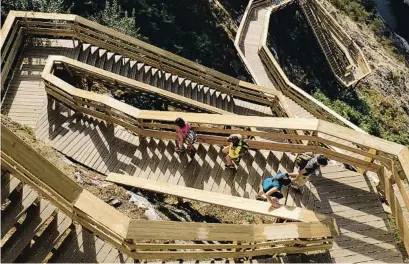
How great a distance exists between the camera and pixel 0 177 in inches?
283

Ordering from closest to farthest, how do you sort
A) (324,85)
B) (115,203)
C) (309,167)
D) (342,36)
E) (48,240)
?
1. (48,240)
2. (309,167)
3. (115,203)
4. (324,85)
5. (342,36)

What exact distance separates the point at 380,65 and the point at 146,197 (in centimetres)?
2638

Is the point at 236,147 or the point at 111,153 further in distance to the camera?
the point at 111,153

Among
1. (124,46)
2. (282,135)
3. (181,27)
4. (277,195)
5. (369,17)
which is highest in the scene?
(369,17)

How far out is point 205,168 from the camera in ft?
38.1

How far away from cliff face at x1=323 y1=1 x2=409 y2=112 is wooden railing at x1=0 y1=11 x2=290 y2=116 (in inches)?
616

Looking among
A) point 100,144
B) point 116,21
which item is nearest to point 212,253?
point 100,144

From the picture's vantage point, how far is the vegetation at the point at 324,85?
26.6m

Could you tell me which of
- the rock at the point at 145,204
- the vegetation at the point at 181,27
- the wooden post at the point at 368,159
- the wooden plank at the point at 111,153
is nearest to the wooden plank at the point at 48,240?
the rock at the point at 145,204

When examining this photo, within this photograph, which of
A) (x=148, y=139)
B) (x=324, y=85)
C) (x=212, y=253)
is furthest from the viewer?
(x=324, y=85)

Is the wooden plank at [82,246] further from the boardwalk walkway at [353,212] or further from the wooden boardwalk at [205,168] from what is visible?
→ the boardwalk walkway at [353,212]

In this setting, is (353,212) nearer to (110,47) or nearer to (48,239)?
(48,239)

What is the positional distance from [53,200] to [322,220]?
5.21 m

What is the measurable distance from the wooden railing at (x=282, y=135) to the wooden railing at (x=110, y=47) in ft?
8.26
